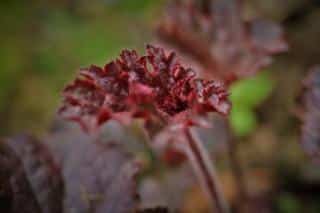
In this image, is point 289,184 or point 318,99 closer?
point 318,99

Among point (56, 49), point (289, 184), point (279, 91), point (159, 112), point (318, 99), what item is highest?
Answer: point (56, 49)

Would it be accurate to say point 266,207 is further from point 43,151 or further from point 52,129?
point 43,151

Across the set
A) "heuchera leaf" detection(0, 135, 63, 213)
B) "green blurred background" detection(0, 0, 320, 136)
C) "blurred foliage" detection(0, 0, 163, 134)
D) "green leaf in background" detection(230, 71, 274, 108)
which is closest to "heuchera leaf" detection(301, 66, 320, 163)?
"heuchera leaf" detection(0, 135, 63, 213)

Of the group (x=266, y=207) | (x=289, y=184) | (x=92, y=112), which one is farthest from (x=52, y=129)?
(x=289, y=184)

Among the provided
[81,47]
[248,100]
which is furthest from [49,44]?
[248,100]

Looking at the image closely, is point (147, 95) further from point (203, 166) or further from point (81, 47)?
point (81, 47)

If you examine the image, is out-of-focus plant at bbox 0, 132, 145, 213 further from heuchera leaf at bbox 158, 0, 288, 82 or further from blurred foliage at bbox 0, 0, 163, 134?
blurred foliage at bbox 0, 0, 163, 134

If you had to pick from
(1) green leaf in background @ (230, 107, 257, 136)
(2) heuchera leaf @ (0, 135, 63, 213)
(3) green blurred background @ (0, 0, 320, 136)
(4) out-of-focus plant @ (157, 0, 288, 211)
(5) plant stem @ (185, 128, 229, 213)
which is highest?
(3) green blurred background @ (0, 0, 320, 136)

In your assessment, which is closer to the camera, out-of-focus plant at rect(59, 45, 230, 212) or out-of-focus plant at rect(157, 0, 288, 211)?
out-of-focus plant at rect(59, 45, 230, 212)
